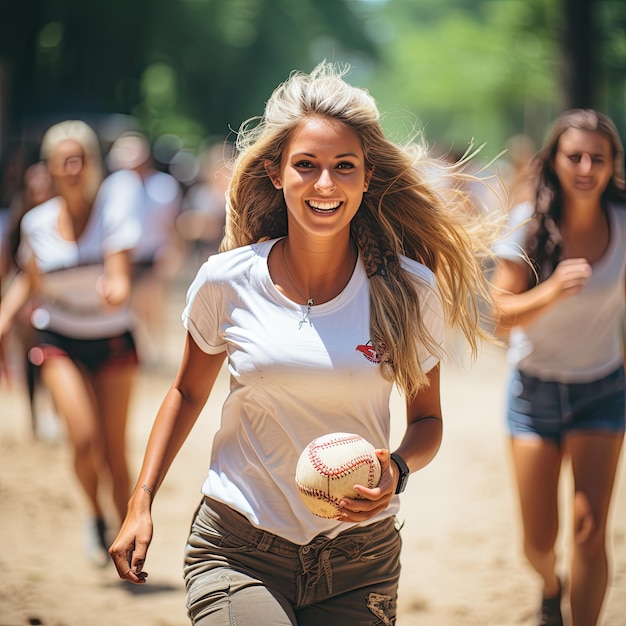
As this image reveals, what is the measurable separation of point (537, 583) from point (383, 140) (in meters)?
3.59

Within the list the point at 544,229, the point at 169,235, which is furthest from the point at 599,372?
the point at 169,235

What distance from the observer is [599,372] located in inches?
195

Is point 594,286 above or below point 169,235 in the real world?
above

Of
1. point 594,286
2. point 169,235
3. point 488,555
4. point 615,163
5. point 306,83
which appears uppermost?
point 306,83

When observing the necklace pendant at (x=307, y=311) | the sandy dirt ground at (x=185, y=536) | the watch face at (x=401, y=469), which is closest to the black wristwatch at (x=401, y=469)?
the watch face at (x=401, y=469)

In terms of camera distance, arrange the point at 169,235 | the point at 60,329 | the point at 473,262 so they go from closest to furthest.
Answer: the point at 473,262 → the point at 60,329 → the point at 169,235

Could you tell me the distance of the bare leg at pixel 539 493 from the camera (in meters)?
4.91

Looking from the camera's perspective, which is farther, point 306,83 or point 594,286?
point 594,286

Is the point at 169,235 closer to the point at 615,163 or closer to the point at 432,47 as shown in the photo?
the point at 615,163

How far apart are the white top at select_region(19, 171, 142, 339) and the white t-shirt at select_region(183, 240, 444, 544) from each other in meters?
2.96

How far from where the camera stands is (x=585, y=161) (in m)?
4.94

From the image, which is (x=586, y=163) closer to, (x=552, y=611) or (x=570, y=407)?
(x=570, y=407)

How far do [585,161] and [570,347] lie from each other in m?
0.83

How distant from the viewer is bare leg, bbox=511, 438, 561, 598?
193 inches
